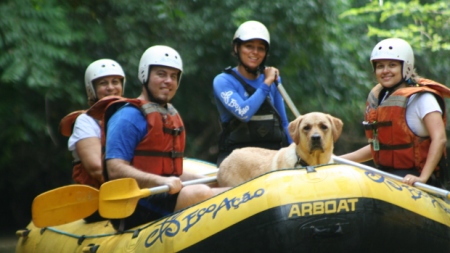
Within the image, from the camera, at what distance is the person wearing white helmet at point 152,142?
11.2 feet

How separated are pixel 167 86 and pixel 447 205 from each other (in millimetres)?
2218

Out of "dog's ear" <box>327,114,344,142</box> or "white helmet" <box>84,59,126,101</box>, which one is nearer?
"dog's ear" <box>327,114,344,142</box>

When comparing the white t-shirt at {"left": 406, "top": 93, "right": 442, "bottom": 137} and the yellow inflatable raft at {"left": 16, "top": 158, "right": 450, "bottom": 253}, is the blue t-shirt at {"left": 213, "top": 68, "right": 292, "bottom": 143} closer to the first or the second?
the yellow inflatable raft at {"left": 16, "top": 158, "right": 450, "bottom": 253}

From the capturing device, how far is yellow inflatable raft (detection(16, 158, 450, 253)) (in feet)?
8.70

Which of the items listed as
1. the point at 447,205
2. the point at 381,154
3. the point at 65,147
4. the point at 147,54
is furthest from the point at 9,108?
the point at 447,205

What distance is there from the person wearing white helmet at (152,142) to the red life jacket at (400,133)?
54.6 inches

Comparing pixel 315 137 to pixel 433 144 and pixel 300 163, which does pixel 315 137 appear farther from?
pixel 433 144

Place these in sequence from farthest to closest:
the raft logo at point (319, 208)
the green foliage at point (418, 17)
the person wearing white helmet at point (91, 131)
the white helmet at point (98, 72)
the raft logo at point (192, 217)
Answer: the green foliage at point (418, 17)
the white helmet at point (98, 72)
the person wearing white helmet at point (91, 131)
the raft logo at point (192, 217)
the raft logo at point (319, 208)

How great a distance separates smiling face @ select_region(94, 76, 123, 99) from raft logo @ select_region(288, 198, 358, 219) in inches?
112

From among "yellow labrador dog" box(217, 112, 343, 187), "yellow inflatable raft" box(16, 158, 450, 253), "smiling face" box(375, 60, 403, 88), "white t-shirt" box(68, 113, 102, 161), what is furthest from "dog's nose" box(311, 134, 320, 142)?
"white t-shirt" box(68, 113, 102, 161)

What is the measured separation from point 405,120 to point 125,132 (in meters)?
2.09

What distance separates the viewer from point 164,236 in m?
2.98

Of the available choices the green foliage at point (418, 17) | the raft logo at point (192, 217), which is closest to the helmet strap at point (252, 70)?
the raft logo at point (192, 217)

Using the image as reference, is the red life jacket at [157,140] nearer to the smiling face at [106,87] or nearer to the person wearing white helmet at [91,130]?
the person wearing white helmet at [91,130]
